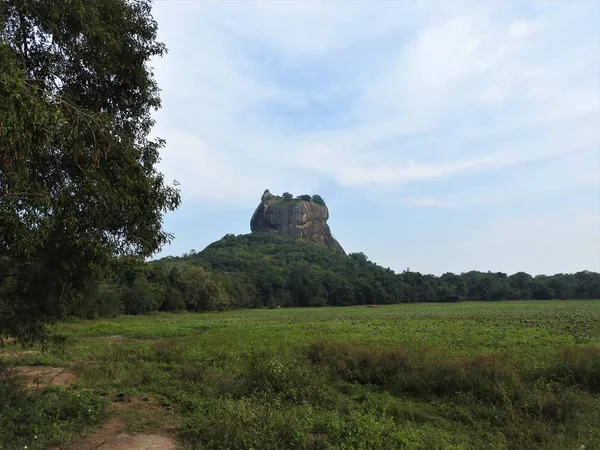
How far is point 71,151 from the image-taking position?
5.54m

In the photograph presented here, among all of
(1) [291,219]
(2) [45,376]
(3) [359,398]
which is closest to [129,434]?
(3) [359,398]

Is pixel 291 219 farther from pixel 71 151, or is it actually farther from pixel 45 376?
pixel 71 151

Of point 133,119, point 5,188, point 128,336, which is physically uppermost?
point 133,119

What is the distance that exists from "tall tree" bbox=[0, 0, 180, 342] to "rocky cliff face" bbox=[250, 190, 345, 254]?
158 metres

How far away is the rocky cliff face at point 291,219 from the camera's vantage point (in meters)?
166

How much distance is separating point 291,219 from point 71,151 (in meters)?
161

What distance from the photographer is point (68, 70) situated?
6.39 m

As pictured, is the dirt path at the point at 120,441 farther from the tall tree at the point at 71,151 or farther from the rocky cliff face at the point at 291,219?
the rocky cliff face at the point at 291,219

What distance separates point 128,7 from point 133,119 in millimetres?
1836

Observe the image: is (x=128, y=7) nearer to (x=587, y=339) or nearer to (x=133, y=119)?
(x=133, y=119)

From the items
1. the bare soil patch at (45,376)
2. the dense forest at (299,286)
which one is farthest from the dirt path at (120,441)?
the dense forest at (299,286)

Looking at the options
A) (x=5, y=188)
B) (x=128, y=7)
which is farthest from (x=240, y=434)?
(x=128, y=7)

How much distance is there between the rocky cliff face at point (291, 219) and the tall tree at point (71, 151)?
158m

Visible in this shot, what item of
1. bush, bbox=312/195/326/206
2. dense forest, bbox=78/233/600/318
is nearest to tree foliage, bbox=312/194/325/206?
bush, bbox=312/195/326/206
